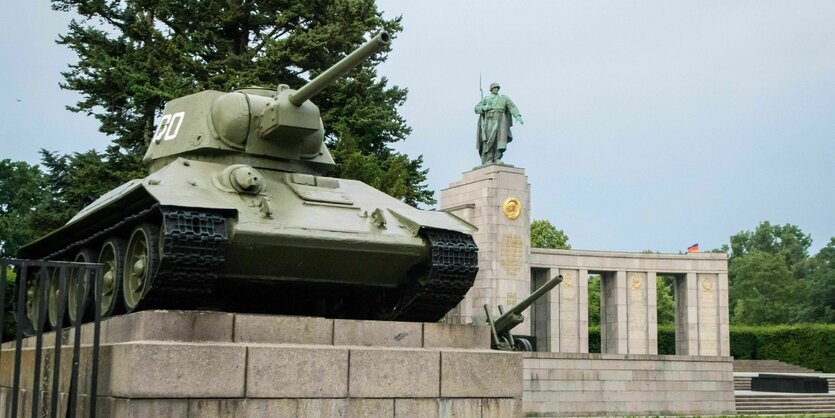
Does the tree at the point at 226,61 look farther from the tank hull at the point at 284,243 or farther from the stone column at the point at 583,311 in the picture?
the tank hull at the point at 284,243

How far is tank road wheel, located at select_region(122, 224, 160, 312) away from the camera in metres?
10.0

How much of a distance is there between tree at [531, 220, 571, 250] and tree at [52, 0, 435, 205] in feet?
105

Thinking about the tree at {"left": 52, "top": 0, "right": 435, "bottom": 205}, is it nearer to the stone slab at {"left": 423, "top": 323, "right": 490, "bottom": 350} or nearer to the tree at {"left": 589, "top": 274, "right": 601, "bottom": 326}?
the stone slab at {"left": 423, "top": 323, "right": 490, "bottom": 350}

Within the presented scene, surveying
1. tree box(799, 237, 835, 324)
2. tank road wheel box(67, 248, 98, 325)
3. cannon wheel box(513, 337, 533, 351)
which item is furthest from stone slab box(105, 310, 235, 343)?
tree box(799, 237, 835, 324)

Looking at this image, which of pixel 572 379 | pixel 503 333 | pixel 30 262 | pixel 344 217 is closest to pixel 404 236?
pixel 344 217

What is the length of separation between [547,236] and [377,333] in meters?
54.7

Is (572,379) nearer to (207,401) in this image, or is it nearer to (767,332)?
(207,401)

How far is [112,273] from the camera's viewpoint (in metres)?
11.2

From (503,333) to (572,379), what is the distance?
790 cm

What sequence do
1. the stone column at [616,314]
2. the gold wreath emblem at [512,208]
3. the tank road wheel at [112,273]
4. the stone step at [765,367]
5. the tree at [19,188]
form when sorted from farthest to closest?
the tree at [19,188], the stone step at [765,367], the stone column at [616,314], the gold wreath emblem at [512,208], the tank road wheel at [112,273]

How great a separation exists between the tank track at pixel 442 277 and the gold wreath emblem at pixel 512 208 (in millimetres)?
21350

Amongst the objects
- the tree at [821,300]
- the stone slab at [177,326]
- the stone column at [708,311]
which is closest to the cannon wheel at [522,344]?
the stone slab at [177,326]

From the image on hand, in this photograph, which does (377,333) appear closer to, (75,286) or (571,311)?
(75,286)

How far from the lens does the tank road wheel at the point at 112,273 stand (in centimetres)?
1092
